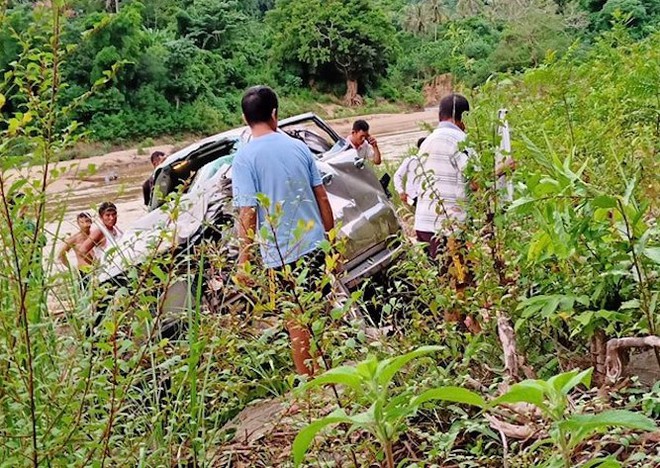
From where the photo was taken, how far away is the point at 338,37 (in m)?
42.4

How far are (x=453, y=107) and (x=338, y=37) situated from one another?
39273 millimetres

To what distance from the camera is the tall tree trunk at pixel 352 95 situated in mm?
44812

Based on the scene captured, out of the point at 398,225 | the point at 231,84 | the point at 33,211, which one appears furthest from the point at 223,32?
the point at 33,211

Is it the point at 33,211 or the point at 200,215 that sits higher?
the point at 33,211

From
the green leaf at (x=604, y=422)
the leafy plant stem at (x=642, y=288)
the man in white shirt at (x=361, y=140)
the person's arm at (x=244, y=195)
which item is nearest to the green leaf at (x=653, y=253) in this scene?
the leafy plant stem at (x=642, y=288)

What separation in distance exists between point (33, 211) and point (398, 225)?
3260mm

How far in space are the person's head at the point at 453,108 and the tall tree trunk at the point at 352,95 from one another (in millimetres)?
40725

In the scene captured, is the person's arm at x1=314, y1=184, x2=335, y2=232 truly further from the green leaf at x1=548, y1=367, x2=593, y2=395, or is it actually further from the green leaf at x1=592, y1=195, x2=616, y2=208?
the green leaf at x1=548, y1=367, x2=593, y2=395

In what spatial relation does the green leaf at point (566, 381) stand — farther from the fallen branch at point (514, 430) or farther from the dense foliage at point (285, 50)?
the dense foliage at point (285, 50)

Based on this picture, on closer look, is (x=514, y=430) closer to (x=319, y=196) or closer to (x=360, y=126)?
(x=319, y=196)

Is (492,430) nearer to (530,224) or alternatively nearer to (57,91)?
(530,224)

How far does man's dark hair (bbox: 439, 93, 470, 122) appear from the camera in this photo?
14.3ft

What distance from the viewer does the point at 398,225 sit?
5.05 metres

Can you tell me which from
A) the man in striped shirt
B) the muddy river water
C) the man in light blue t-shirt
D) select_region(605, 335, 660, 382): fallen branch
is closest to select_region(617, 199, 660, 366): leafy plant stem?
select_region(605, 335, 660, 382): fallen branch
